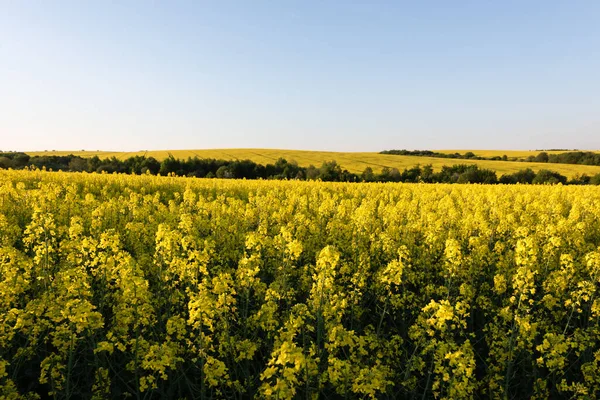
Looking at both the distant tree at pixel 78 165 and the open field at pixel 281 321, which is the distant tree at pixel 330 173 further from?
the open field at pixel 281 321

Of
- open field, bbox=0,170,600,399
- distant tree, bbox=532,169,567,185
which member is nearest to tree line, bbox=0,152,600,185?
distant tree, bbox=532,169,567,185

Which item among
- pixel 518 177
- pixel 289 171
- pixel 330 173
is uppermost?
pixel 289 171

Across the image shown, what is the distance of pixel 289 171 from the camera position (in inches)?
2254

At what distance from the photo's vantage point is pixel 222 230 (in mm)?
9758

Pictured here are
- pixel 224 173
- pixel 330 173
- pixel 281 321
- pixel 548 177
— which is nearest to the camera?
pixel 281 321

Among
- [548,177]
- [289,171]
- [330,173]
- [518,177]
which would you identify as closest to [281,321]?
[330,173]

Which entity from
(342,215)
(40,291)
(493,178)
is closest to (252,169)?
(493,178)

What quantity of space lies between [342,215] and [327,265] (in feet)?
27.0

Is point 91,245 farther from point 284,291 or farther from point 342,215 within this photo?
point 342,215

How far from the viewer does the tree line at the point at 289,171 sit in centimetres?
5125

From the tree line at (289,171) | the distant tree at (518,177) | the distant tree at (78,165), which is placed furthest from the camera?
the distant tree at (78,165)

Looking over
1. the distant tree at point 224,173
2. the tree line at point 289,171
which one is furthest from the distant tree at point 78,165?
the distant tree at point 224,173

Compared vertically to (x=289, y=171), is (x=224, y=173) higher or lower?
lower

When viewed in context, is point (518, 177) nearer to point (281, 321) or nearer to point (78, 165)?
point (281, 321)
